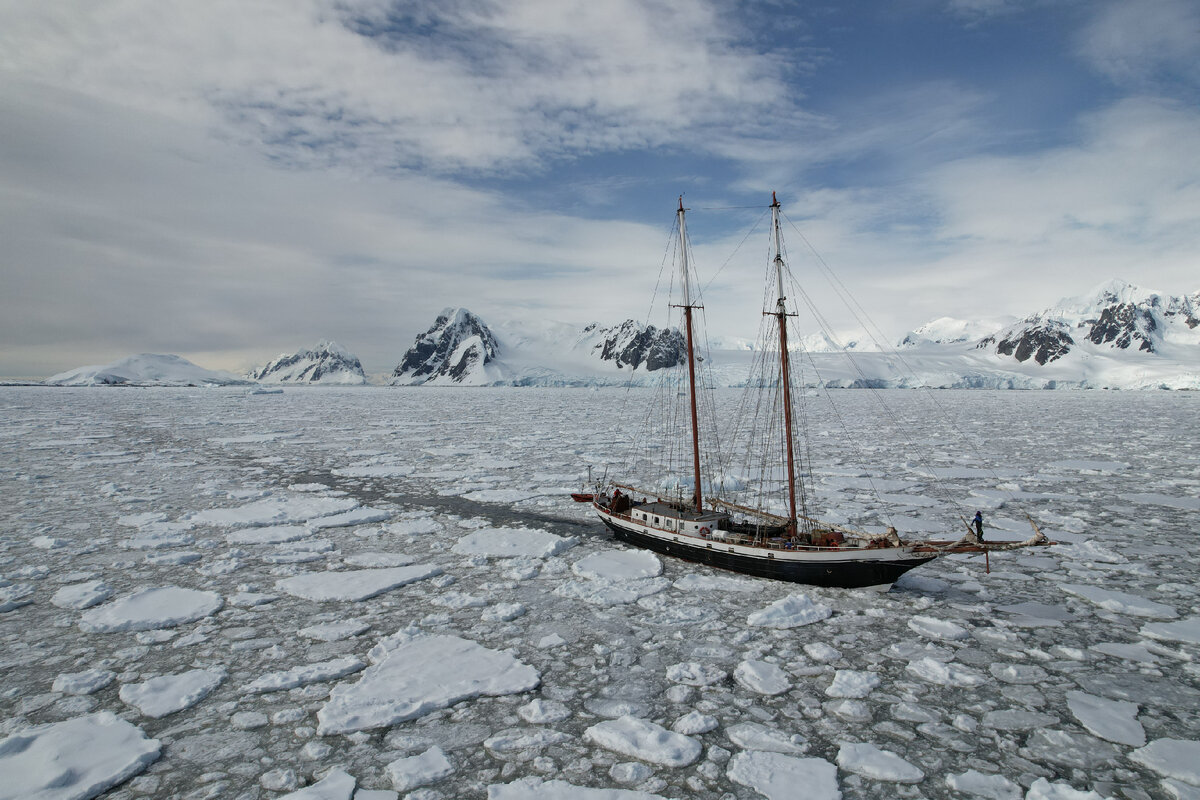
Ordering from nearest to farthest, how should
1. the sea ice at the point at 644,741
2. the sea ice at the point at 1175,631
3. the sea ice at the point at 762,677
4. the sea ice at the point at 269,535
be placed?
the sea ice at the point at 644,741 < the sea ice at the point at 762,677 < the sea ice at the point at 1175,631 < the sea ice at the point at 269,535

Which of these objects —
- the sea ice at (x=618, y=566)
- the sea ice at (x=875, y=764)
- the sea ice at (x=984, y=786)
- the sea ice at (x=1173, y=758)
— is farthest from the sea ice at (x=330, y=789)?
the sea ice at (x=1173, y=758)

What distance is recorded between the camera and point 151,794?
563 cm

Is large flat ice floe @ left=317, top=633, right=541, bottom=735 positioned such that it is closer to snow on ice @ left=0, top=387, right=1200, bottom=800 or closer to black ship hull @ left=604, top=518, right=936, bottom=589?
snow on ice @ left=0, top=387, right=1200, bottom=800

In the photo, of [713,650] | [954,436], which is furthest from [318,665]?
[954,436]

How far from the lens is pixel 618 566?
13195 millimetres

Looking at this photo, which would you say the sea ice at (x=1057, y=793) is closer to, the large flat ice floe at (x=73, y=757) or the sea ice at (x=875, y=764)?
the sea ice at (x=875, y=764)

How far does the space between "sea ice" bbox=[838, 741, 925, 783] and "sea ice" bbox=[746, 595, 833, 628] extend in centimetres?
334

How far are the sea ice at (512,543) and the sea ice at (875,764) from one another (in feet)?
27.2

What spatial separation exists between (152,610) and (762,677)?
9.90 meters

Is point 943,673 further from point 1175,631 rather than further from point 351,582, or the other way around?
point 351,582

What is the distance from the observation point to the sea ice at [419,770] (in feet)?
19.2

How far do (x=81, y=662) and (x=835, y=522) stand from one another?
50.3ft

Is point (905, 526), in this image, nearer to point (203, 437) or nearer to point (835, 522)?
point (835, 522)

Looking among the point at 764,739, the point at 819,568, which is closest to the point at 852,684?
the point at 764,739
